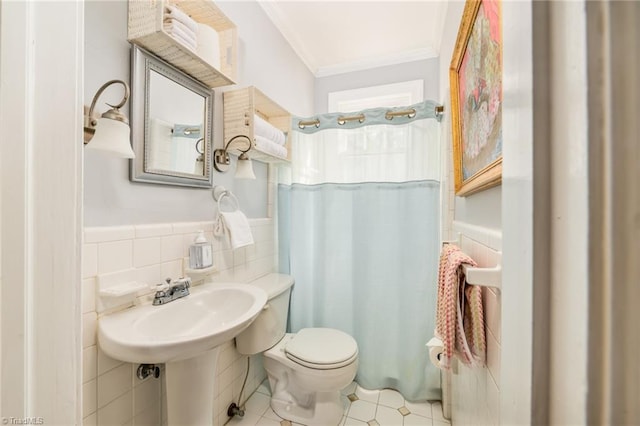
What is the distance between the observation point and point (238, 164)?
1406 mm

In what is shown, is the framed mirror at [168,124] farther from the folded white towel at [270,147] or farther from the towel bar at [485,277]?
the towel bar at [485,277]

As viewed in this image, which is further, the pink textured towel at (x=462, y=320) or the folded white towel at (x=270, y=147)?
the folded white towel at (x=270, y=147)

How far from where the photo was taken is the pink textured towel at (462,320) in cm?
73

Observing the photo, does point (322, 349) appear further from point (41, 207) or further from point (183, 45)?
point (183, 45)

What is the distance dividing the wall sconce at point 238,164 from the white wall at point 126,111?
0.04 metres

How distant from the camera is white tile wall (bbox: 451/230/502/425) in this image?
2.06 feet

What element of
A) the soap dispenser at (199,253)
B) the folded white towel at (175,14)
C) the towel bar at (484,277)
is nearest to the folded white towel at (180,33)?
the folded white towel at (175,14)

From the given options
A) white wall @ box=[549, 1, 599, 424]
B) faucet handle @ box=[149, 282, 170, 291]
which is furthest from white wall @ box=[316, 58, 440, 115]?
white wall @ box=[549, 1, 599, 424]

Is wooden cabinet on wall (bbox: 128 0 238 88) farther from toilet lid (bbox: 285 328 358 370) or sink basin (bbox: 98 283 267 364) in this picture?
toilet lid (bbox: 285 328 358 370)

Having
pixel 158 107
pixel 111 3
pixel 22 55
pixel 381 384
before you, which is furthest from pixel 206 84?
pixel 381 384

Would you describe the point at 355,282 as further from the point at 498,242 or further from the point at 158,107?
the point at 158,107

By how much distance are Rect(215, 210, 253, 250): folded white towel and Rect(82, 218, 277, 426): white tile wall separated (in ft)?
0.17

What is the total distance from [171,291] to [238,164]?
0.71 m

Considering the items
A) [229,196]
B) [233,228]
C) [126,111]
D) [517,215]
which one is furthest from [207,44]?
[517,215]
